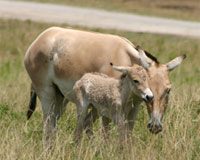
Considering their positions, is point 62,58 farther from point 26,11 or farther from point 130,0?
point 130,0

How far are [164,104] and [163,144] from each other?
2.03 ft

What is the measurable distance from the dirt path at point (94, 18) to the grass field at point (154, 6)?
2.49m

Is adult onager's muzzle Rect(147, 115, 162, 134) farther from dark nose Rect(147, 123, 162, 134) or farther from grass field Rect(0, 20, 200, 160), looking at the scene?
grass field Rect(0, 20, 200, 160)

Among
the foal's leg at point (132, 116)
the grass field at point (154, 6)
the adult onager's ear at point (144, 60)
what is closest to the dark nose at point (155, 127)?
the adult onager's ear at point (144, 60)

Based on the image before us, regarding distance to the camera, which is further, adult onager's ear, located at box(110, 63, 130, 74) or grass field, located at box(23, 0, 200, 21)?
grass field, located at box(23, 0, 200, 21)

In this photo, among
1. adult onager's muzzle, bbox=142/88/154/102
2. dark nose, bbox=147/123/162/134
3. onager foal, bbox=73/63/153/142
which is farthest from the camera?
onager foal, bbox=73/63/153/142

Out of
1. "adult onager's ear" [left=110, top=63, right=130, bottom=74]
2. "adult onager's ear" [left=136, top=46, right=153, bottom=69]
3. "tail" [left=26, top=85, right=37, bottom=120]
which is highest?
"adult onager's ear" [left=136, top=46, right=153, bottom=69]

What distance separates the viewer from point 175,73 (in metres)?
17.4

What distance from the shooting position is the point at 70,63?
946 centimetres

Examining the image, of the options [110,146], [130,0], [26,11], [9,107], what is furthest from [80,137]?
[130,0]

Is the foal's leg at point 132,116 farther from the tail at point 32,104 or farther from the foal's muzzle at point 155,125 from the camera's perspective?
the tail at point 32,104

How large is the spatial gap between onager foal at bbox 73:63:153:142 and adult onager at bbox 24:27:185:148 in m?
0.13

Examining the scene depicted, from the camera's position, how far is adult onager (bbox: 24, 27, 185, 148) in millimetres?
8117

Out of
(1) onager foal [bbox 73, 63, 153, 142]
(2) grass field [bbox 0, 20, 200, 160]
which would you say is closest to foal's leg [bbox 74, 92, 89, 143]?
(1) onager foal [bbox 73, 63, 153, 142]
